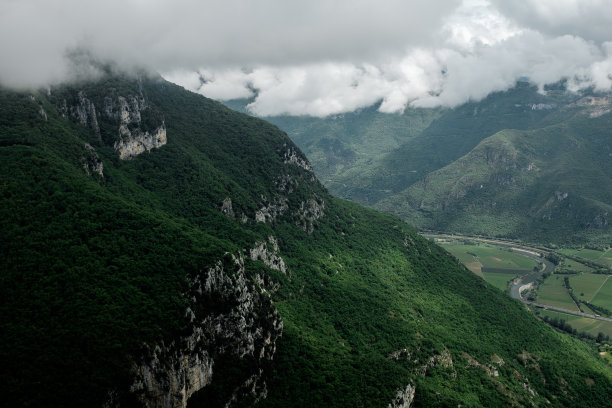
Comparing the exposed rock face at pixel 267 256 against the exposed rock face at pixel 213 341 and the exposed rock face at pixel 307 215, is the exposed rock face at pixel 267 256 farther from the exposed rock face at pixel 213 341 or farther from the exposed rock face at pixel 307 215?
the exposed rock face at pixel 307 215

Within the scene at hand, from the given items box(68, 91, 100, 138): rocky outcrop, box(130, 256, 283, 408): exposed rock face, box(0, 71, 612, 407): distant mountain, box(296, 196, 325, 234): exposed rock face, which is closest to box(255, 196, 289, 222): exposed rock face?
box(0, 71, 612, 407): distant mountain

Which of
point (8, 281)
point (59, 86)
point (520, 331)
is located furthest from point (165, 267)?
point (520, 331)

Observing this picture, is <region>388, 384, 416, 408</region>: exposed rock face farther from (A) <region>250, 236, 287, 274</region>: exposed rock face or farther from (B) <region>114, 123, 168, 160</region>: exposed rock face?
(B) <region>114, 123, 168, 160</region>: exposed rock face

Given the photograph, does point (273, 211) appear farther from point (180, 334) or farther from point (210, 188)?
point (180, 334)

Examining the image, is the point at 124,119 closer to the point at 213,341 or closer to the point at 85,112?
the point at 85,112

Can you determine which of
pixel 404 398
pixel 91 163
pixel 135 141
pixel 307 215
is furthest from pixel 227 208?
pixel 404 398
